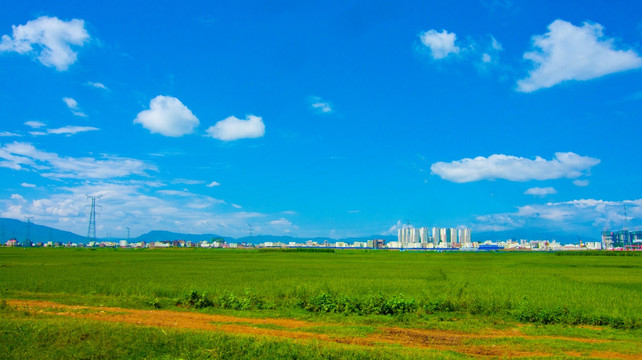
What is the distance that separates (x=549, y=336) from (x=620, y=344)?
5.93 ft

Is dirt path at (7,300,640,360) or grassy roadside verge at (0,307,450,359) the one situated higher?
grassy roadside verge at (0,307,450,359)

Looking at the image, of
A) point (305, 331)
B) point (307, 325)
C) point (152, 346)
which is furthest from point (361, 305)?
point (152, 346)

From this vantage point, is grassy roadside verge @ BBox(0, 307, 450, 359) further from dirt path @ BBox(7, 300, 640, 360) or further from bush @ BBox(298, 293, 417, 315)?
bush @ BBox(298, 293, 417, 315)

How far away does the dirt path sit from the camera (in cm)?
1062

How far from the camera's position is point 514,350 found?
10.5 metres

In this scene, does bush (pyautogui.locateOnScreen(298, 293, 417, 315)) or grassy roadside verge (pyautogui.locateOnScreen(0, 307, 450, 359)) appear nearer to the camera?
grassy roadside verge (pyautogui.locateOnScreen(0, 307, 450, 359))

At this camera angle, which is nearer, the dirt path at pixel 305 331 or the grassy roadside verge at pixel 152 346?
the grassy roadside verge at pixel 152 346

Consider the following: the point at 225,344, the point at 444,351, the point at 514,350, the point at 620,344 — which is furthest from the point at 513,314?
the point at 225,344

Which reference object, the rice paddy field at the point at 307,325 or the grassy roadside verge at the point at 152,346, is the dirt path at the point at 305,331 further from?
the grassy roadside verge at the point at 152,346

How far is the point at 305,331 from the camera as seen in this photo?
12258mm

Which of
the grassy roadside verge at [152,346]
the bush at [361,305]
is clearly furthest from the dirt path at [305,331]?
the bush at [361,305]

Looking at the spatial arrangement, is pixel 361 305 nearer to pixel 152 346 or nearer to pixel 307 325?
pixel 307 325

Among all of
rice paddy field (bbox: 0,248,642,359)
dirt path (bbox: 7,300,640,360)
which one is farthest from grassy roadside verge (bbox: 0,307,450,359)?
dirt path (bbox: 7,300,640,360)

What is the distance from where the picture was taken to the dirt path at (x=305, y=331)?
10.6m
